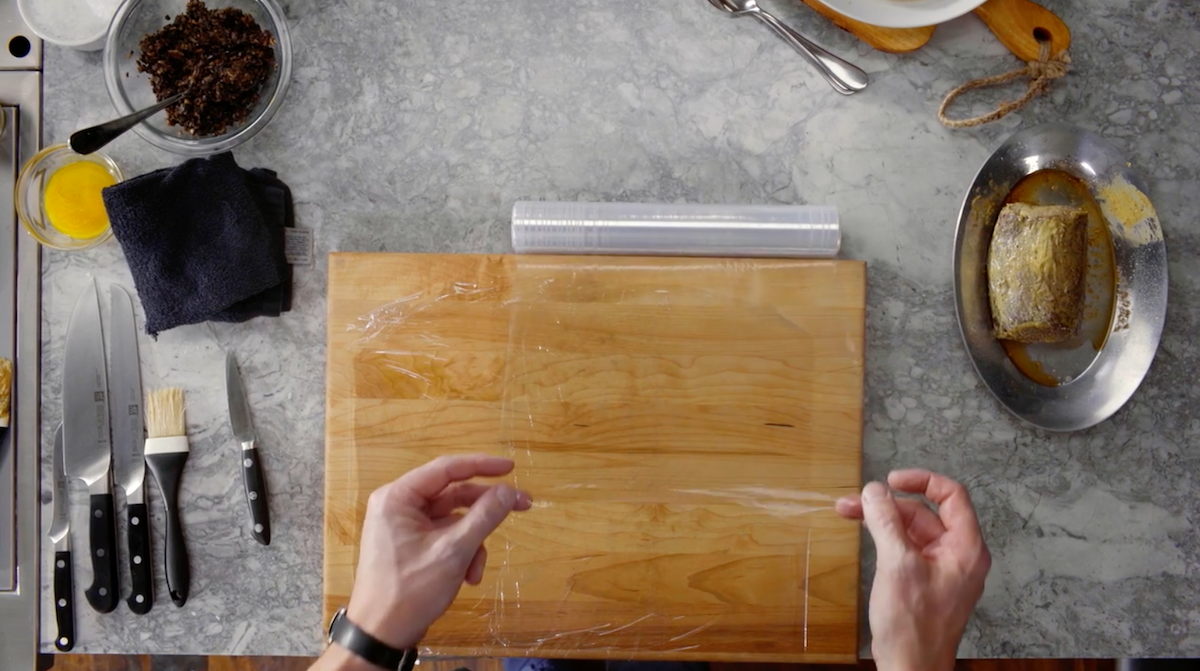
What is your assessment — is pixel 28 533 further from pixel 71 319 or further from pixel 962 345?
pixel 962 345

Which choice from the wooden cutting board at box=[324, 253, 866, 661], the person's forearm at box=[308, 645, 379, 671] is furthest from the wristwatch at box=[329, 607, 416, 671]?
Answer: the wooden cutting board at box=[324, 253, 866, 661]

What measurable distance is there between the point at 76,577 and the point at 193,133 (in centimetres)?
65

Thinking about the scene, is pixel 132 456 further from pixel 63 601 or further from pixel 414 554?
pixel 414 554

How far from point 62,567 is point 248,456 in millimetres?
300

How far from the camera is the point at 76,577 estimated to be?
3.76 feet

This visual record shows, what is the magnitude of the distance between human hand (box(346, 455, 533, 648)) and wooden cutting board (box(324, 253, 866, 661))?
0.18 m

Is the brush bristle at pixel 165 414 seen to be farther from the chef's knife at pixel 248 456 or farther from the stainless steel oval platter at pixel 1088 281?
the stainless steel oval platter at pixel 1088 281

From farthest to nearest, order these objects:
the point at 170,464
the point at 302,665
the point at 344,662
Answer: the point at 302,665 → the point at 170,464 → the point at 344,662

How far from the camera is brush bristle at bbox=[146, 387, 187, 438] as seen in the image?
113cm

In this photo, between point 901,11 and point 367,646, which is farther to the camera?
point 901,11

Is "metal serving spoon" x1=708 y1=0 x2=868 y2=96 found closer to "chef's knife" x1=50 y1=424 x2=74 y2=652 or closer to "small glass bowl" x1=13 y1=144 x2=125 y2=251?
"small glass bowl" x1=13 y1=144 x2=125 y2=251

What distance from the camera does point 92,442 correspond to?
111cm

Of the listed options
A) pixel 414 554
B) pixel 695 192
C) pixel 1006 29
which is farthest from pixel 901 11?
pixel 414 554

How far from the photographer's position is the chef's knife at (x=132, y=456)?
112cm
